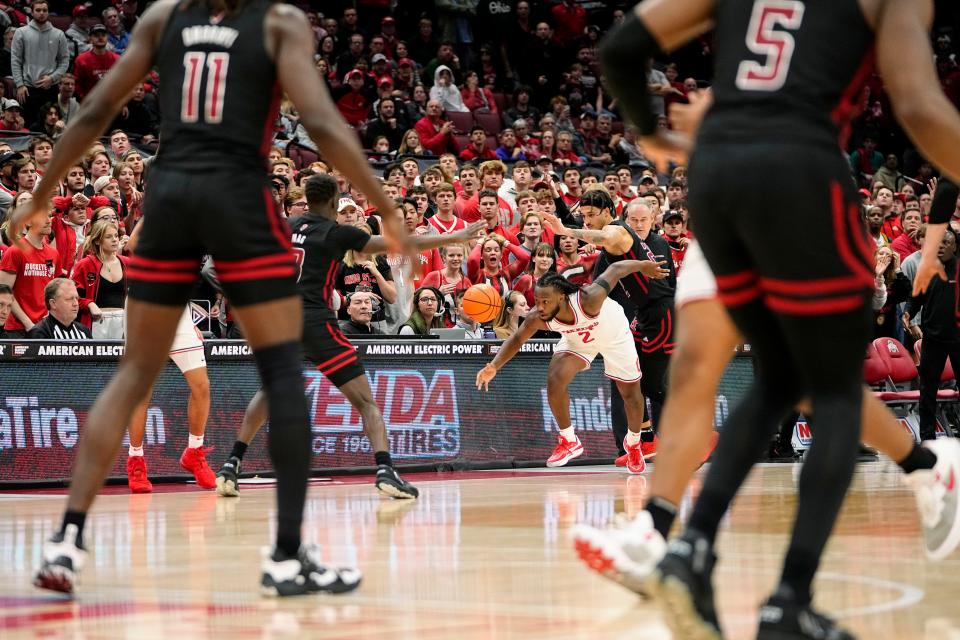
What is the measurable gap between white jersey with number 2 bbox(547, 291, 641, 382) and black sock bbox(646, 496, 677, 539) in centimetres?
675

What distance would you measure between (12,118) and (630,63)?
39.3 ft

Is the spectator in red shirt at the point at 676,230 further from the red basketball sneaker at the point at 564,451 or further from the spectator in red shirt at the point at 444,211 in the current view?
the red basketball sneaker at the point at 564,451

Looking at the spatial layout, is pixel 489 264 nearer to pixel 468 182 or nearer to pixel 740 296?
pixel 468 182

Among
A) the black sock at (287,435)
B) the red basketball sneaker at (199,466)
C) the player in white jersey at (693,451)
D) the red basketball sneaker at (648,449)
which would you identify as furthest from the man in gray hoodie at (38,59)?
the player in white jersey at (693,451)

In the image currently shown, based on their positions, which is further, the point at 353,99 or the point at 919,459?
the point at 353,99

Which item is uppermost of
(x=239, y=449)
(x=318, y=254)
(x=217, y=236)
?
(x=217, y=236)

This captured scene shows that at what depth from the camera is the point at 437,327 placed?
42.5 ft

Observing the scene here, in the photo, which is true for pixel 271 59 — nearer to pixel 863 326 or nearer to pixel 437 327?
pixel 863 326

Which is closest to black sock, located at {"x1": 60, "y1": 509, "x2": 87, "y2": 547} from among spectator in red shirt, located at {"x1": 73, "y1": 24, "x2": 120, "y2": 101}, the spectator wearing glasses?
the spectator wearing glasses

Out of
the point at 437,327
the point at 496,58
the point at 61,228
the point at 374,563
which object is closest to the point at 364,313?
the point at 437,327

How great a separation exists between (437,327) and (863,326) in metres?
9.63

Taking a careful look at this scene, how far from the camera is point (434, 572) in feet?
16.8

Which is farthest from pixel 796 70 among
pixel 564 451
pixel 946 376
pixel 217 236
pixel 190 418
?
pixel 946 376

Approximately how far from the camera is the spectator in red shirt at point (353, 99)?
18.6m
